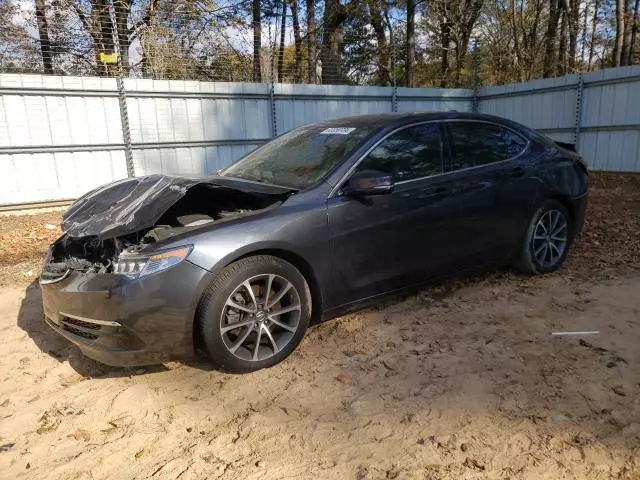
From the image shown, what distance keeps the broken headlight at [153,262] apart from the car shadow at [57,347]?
0.77m

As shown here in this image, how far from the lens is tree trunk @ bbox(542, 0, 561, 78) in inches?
716

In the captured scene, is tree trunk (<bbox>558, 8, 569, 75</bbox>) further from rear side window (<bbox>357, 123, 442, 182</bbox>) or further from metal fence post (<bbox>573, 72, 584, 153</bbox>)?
rear side window (<bbox>357, 123, 442, 182</bbox>)

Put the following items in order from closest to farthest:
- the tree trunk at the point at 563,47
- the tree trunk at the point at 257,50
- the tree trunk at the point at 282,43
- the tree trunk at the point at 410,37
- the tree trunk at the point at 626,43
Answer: the tree trunk at the point at 257,50
the tree trunk at the point at 282,43
the tree trunk at the point at 626,43
the tree trunk at the point at 410,37
the tree trunk at the point at 563,47

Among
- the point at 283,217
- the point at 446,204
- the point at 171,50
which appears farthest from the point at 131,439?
the point at 171,50

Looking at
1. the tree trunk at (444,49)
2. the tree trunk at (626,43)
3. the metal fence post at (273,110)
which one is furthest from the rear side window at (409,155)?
the tree trunk at (444,49)

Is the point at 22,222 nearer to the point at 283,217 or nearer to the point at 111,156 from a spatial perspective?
the point at 111,156

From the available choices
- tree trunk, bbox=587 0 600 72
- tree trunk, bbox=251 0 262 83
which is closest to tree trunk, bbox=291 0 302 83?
tree trunk, bbox=251 0 262 83

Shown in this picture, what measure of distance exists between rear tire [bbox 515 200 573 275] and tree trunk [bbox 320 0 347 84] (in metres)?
10.2

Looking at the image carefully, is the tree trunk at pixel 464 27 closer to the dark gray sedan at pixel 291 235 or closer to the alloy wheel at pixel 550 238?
the alloy wheel at pixel 550 238

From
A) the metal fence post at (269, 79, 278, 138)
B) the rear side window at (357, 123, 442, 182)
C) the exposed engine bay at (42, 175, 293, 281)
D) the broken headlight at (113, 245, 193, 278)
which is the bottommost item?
the broken headlight at (113, 245, 193, 278)

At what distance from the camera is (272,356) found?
3.09 meters

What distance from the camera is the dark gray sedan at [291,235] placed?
9.12 feet

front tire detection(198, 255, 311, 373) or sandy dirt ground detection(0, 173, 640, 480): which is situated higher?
front tire detection(198, 255, 311, 373)

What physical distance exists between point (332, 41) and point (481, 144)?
44.3 ft
